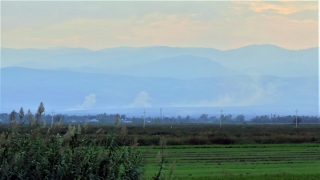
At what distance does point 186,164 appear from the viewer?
22.7 metres

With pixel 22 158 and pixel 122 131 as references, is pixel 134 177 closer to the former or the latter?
pixel 122 131

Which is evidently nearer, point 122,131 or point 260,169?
point 122,131

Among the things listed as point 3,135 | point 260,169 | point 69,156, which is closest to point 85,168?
point 69,156

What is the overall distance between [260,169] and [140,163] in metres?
12.4

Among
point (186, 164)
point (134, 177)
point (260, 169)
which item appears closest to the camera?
point (134, 177)

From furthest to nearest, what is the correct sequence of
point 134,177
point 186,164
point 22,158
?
point 186,164
point 134,177
point 22,158

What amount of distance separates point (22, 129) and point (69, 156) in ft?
3.95

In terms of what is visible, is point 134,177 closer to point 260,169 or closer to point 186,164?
point 260,169

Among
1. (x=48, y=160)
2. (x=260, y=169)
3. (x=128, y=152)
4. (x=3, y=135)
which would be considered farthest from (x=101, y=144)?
(x=260, y=169)

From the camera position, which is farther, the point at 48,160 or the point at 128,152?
the point at 128,152

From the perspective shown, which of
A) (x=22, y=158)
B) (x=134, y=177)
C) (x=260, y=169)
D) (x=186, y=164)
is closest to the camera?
(x=22, y=158)

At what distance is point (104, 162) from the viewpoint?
8.84 meters

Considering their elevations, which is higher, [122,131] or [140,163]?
[122,131]

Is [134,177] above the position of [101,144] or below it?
below
